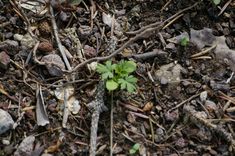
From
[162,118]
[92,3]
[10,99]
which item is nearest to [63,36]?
[92,3]

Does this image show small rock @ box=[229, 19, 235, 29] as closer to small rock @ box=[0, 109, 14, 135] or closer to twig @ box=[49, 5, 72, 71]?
twig @ box=[49, 5, 72, 71]

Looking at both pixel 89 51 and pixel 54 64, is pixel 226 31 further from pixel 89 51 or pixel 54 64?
pixel 54 64

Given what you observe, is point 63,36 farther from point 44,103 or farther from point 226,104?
point 226,104

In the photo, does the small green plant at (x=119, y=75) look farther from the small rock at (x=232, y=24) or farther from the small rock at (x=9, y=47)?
the small rock at (x=232, y=24)

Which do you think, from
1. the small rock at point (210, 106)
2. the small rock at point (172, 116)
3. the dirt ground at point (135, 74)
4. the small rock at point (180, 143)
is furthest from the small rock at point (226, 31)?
the small rock at point (180, 143)

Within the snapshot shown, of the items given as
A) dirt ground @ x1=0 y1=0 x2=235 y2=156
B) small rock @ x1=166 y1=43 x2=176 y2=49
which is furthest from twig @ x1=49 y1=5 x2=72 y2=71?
small rock @ x1=166 y1=43 x2=176 y2=49

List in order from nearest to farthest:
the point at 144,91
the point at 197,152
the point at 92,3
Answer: the point at 197,152, the point at 144,91, the point at 92,3

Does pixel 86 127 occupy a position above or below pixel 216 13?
below
